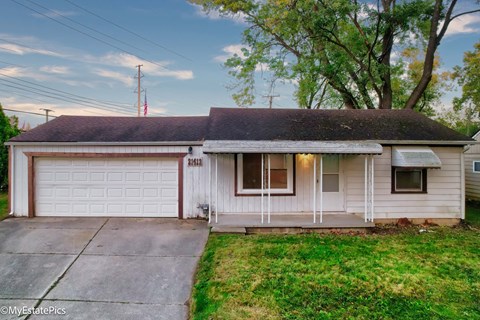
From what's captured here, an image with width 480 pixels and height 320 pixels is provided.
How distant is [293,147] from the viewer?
24.4 ft

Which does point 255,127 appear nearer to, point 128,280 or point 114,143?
point 114,143

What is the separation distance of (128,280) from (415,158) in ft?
26.5

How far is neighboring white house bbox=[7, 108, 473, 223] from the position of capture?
8.43 metres

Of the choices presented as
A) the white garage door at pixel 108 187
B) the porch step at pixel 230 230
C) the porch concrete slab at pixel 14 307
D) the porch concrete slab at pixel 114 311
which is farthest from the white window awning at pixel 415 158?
the porch concrete slab at pixel 14 307

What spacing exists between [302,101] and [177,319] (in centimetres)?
1696

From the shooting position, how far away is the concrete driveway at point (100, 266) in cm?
430

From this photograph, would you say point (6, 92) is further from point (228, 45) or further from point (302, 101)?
point (302, 101)

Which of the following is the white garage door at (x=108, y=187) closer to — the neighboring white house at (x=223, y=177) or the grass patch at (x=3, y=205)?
the neighboring white house at (x=223, y=177)

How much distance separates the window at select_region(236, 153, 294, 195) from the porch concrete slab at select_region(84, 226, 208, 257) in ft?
6.11

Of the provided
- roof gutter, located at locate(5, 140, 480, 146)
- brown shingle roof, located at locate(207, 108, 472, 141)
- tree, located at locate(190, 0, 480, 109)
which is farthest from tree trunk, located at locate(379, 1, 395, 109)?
roof gutter, located at locate(5, 140, 480, 146)

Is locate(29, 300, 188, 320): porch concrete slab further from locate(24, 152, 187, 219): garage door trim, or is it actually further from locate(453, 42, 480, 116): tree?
locate(453, 42, 480, 116): tree

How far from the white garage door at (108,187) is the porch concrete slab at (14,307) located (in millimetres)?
4284

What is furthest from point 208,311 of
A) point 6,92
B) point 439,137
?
point 6,92

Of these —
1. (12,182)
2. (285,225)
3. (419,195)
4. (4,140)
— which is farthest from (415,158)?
(4,140)
